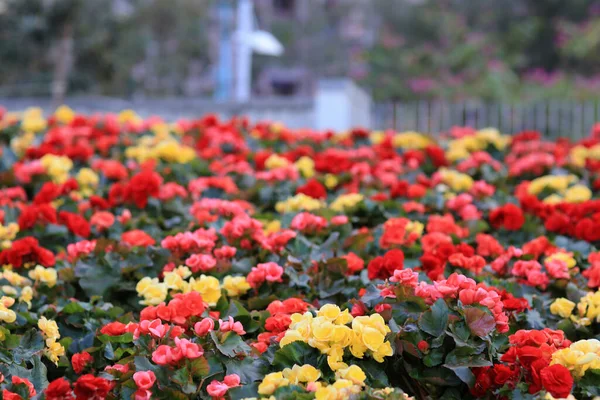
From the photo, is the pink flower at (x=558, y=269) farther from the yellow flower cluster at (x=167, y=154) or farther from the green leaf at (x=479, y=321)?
the yellow flower cluster at (x=167, y=154)

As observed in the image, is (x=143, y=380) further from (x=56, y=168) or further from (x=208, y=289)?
(x=56, y=168)

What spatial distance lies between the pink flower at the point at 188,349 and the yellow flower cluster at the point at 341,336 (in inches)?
7.2

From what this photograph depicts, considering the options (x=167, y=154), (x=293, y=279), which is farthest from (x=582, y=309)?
(x=167, y=154)

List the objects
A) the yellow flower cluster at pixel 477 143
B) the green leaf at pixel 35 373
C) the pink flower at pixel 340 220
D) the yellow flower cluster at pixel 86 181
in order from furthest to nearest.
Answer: the yellow flower cluster at pixel 477 143 → the yellow flower cluster at pixel 86 181 → the pink flower at pixel 340 220 → the green leaf at pixel 35 373

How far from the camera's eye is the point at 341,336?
1719 millimetres

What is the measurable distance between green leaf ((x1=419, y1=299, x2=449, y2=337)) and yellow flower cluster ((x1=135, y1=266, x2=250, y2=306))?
0.67 metres

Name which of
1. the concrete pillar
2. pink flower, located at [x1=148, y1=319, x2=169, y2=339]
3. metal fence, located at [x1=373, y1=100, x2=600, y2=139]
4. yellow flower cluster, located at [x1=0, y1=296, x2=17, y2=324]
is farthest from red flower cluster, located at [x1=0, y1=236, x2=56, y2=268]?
metal fence, located at [x1=373, y1=100, x2=600, y2=139]

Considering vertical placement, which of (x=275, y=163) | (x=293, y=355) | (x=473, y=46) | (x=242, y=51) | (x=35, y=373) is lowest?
(x=35, y=373)

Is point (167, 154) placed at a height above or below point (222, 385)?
above

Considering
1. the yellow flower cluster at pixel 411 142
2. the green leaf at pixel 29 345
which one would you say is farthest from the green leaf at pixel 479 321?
the yellow flower cluster at pixel 411 142

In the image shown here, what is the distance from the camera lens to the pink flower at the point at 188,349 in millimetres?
1714

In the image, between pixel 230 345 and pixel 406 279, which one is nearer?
pixel 230 345

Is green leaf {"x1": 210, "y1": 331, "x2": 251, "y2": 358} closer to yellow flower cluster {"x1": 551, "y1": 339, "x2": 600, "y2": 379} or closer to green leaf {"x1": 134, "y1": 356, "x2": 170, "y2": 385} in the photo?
green leaf {"x1": 134, "y1": 356, "x2": 170, "y2": 385}

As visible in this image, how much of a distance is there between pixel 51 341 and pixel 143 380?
1.59 ft
